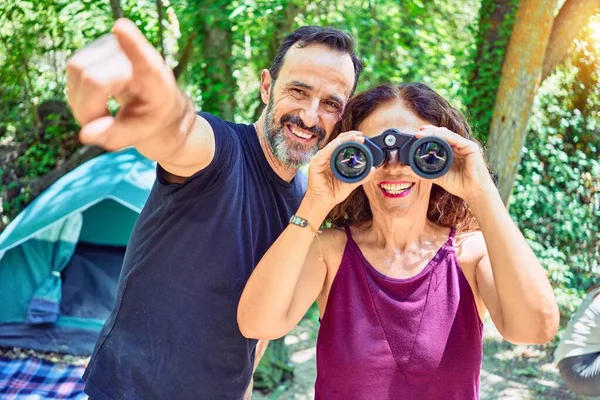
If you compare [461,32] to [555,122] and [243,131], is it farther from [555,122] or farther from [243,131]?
[243,131]

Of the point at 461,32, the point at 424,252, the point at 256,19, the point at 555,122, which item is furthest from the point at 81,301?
the point at 461,32

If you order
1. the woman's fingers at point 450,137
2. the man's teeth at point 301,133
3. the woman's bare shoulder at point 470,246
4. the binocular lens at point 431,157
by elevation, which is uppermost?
the woman's fingers at point 450,137

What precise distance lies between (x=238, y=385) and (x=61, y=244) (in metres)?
3.84

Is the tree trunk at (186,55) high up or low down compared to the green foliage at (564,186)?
up

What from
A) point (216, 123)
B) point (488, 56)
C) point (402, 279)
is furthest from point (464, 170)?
point (488, 56)

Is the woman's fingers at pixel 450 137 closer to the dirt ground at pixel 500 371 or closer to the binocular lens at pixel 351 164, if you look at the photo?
the binocular lens at pixel 351 164

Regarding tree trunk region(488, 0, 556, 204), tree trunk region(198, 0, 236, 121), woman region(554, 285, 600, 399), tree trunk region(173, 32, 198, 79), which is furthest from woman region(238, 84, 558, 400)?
tree trunk region(173, 32, 198, 79)

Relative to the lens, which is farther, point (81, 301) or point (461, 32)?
point (461, 32)

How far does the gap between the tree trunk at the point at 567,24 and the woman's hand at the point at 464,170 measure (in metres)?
3.31

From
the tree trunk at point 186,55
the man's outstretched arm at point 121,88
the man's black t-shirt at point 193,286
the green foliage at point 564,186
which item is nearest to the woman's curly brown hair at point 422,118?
the man's black t-shirt at point 193,286

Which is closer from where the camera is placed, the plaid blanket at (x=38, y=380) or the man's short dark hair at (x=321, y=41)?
the man's short dark hair at (x=321, y=41)

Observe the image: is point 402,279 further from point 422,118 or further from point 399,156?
point 422,118

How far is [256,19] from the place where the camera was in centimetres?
511

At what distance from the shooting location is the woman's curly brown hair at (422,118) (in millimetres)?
1832
